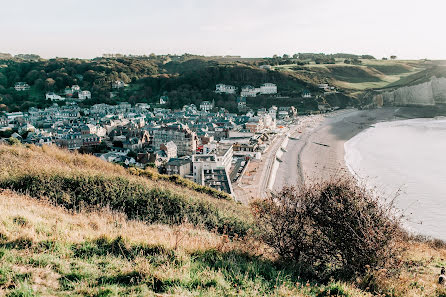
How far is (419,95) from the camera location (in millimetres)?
66500

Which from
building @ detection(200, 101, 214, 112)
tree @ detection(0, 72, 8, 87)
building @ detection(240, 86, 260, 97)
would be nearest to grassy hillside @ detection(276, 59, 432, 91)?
building @ detection(240, 86, 260, 97)

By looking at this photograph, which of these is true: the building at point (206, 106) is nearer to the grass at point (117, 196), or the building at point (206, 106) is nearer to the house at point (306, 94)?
the house at point (306, 94)

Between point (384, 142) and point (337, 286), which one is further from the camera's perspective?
point (384, 142)

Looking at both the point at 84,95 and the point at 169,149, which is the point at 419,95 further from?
the point at 84,95

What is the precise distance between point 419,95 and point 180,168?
216ft

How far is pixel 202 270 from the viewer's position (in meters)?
4.08

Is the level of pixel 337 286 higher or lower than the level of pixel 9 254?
lower

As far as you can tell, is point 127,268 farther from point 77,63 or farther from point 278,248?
point 77,63

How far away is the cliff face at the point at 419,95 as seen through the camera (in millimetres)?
63594

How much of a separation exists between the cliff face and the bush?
71.4 meters

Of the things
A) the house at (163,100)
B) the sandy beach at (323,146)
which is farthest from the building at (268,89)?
the house at (163,100)

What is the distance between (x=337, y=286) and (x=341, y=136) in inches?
1619

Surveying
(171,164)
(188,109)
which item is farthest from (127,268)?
(188,109)

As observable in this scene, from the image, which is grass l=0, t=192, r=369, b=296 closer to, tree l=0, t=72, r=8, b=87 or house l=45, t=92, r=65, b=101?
house l=45, t=92, r=65, b=101
